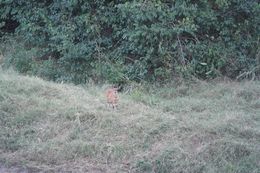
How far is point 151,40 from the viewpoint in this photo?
26.8 feet

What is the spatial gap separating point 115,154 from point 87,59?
155 inches

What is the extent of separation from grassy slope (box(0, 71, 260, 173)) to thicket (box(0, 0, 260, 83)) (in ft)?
3.59

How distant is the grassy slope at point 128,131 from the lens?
5.25m

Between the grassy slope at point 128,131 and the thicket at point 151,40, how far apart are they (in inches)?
43.1

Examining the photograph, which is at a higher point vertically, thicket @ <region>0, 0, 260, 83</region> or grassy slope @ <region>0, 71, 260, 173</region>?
thicket @ <region>0, 0, 260, 83</region>

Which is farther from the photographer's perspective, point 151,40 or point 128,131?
point 151,40

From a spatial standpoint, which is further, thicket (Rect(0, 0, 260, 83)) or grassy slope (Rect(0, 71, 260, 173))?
thicket (Rect(0, 0, 260, 83))

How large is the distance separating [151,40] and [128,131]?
8.94 ft

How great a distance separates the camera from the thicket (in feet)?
26.5

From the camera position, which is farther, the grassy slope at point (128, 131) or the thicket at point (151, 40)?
the thicket at point (151, 40)

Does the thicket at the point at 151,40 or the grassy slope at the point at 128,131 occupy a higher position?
the thicket at the point at 151,40

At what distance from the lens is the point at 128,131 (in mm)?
5816

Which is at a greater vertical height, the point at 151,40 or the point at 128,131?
the point at 151,40

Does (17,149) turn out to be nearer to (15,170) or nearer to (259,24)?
(15,170)
